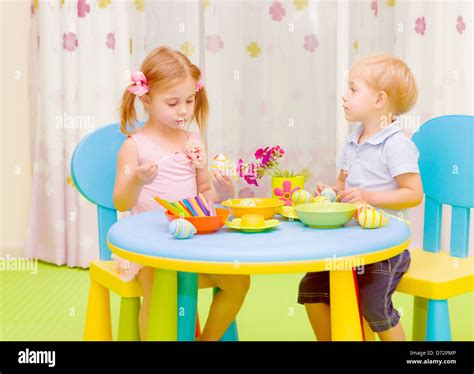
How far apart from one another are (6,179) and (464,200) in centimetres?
224

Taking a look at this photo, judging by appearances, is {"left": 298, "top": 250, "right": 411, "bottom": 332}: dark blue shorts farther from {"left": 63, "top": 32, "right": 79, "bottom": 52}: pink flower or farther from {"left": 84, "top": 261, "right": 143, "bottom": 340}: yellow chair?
{"left": 63, "top": 32, "right": 79, "bottom": 52}: pink flower

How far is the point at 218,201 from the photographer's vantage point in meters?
1.77

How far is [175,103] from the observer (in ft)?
5.74

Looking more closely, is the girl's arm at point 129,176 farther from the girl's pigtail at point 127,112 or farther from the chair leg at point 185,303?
the chair leg at point 185,303

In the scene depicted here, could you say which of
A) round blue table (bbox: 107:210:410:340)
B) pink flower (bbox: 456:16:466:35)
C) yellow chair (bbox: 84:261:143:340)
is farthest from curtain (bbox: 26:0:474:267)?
round blue table (bbox: 107:210:410:340)

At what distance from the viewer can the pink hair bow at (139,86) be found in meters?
1.75

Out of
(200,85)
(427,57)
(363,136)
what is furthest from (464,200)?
(427,57)

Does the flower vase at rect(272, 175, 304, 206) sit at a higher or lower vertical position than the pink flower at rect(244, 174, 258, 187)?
lower

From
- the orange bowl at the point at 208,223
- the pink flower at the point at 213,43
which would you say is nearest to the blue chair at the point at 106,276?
the orange bowl at the point at 208,223

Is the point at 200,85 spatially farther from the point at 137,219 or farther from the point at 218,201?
the point at 137,219

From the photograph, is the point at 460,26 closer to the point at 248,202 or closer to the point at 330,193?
the point at 330,193

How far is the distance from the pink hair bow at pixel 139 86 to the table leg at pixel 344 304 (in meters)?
0.75

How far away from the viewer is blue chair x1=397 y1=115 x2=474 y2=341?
5.00 ft

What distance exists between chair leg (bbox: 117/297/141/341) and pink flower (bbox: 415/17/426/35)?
1752mm
